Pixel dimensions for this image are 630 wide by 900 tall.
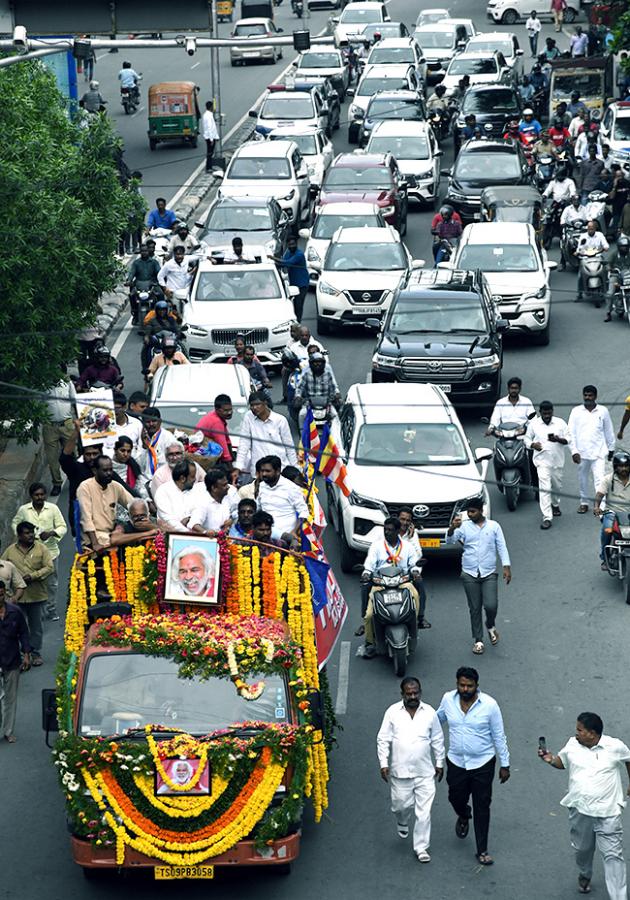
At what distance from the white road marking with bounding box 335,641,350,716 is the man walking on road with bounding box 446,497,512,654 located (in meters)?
1.21

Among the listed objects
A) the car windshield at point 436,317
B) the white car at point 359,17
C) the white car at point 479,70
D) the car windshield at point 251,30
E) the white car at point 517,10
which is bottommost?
the white car at point 517,10

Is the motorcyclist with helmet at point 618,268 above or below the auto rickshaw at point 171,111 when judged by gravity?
above

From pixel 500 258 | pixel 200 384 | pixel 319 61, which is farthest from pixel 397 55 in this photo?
pixel 200 384

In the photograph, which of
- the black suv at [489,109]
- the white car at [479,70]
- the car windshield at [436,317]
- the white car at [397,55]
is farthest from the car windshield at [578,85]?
the car windshield at [436,317]

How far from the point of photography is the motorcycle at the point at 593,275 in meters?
30.7

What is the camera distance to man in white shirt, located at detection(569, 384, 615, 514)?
21.0m

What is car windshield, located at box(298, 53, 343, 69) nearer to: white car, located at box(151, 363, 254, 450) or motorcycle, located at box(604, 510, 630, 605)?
white car, located at box(151, 363, 254, 450)

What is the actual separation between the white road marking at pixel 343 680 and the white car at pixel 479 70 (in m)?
33.8

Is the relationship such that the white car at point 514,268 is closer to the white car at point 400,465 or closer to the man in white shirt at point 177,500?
the white car at point 400,465

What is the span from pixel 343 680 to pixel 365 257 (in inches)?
581

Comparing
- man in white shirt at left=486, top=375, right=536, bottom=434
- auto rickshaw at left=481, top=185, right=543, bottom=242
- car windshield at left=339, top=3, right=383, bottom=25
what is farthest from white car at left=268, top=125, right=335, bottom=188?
car windshield at left=339, top=3, right=383, bottom=25

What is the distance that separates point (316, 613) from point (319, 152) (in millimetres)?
28682

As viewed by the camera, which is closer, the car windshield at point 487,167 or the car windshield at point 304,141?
the car windshield at point 487,167

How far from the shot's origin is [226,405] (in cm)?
1995
